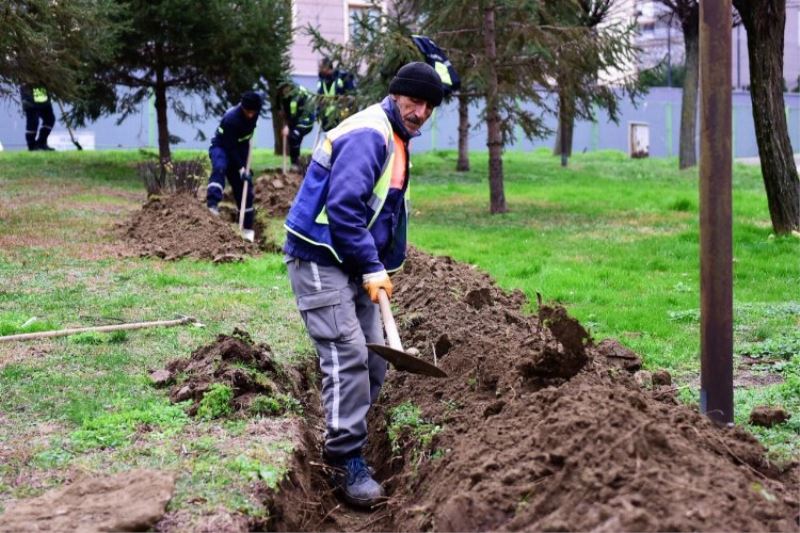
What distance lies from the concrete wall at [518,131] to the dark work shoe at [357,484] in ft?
114

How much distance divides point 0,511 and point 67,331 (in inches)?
130

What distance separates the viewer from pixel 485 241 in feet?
43.5

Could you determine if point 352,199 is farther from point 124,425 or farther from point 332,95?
point 332,95

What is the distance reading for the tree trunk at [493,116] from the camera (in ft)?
50.6

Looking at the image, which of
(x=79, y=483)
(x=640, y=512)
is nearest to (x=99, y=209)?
(x=79, y=483)

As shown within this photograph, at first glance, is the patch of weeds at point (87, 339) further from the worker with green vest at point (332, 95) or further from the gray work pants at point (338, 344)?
the worker with green vest at point (332, 95)

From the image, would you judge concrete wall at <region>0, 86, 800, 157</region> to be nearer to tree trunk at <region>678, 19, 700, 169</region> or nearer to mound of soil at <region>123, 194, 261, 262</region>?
tree trunk at <region>678, 19, 700, 169</region>

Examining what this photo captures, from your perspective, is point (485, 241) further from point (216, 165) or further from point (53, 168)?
point (53, 168)

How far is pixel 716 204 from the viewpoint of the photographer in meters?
4.79

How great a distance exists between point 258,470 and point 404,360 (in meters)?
0.91

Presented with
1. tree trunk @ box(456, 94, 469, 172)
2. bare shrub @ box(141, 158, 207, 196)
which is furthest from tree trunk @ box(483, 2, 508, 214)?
tree trunk @ box(456, 94, 469, 172)

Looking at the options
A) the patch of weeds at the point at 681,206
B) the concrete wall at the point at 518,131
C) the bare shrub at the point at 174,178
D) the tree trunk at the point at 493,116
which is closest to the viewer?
the tree trunk at the point at 493,116

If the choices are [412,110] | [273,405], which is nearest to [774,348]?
[412,110]

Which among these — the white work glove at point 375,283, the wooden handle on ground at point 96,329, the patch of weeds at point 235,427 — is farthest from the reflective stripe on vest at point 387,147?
the wooden handle on ground at point 96,329
